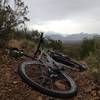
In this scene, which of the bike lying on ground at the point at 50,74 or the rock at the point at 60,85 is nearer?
the bike lying on ground at the point at 50,74

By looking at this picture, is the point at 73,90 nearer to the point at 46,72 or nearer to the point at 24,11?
the point at 46,72

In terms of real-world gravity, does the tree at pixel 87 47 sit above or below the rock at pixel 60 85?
above

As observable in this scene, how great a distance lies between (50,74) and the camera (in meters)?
7.29

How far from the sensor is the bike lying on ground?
663 cm

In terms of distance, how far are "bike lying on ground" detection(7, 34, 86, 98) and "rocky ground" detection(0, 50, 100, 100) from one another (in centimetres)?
20

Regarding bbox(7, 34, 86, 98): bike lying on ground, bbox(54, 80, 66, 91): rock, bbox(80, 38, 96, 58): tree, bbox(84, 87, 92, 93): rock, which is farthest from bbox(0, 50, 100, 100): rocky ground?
bbox(80, 38, 96, 58): tree

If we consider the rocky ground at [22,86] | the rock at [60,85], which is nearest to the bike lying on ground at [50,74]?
the rock at [60,85]

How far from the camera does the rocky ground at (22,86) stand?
21.9ft

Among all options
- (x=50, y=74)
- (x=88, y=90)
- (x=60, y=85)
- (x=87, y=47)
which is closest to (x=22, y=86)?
(x=50, y=74)

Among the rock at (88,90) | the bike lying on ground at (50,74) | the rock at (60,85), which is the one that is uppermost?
the bike lying on ground at (50,74)

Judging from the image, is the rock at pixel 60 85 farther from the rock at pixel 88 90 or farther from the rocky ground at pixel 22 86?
the rock at pixel 88 90

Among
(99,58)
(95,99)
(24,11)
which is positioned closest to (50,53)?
(95,99)

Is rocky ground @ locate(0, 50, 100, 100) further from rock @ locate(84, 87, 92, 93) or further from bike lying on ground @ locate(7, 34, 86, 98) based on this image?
bike lying on ground @ locate(7, 34, 86, 98)

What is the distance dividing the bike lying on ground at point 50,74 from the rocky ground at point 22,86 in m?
0.20
